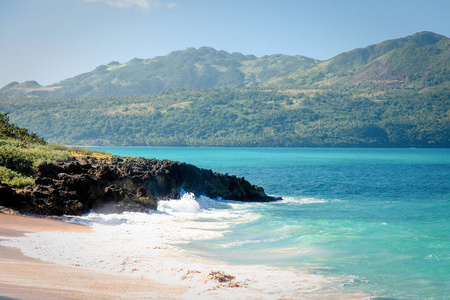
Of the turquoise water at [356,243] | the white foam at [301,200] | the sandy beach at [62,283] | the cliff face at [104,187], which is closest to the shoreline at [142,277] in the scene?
the sandy beach at [62,283]

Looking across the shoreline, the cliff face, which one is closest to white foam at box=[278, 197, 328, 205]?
the cliff face

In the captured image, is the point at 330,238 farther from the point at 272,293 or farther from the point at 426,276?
the point at 272,293

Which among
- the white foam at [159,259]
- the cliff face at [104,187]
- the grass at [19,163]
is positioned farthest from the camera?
the grass at [19,163]

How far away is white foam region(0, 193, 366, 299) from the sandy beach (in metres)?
0.48

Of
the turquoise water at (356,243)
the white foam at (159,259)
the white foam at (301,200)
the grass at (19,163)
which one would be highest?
the grass at (19,163)

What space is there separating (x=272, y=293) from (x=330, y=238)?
7.92 metres

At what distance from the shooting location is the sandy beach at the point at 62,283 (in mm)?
8234

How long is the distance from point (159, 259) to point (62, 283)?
12.2 ft

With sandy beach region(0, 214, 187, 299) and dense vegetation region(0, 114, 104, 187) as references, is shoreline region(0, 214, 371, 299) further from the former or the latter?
dense vegetation region(0, 114, 104, 187)

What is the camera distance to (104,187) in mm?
21094

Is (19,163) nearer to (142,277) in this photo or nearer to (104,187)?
(104,187)

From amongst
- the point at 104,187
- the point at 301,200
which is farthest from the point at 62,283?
the point at 301,200

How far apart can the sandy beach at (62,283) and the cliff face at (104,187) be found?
6634 millimetres

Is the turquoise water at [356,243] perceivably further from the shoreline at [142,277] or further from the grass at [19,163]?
the grass at [19,163]
